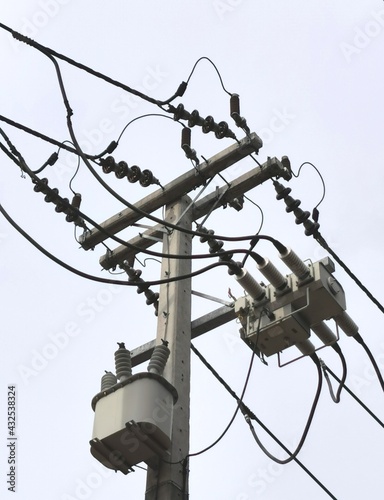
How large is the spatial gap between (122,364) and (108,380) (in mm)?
130

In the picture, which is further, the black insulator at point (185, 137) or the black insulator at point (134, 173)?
the black insulator at point (134, 173)

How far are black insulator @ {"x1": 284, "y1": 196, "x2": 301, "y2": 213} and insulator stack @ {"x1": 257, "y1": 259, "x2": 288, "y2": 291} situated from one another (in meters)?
1.26

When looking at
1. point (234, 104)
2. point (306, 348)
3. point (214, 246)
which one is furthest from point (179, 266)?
point (234, 104)

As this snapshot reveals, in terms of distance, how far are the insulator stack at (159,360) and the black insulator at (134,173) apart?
1968 mm

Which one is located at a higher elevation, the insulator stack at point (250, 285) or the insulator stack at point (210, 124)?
the insulator stack at point (210, 124)

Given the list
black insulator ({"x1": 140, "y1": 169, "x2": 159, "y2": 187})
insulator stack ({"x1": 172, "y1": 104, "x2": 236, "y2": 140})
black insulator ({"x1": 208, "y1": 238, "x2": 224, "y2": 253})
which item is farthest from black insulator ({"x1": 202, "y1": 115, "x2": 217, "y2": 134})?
black insulator ({"x1": 208, "y1": 238, "x2": 224, "y2": 253})

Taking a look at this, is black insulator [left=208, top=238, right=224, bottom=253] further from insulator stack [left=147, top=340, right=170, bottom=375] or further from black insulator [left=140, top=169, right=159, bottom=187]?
insulator stack [left=147, top=340, right=170, bottom=375]

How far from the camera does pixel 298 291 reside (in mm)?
6023

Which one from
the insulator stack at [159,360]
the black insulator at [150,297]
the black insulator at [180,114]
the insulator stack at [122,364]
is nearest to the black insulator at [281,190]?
the black insulator at [180,114]

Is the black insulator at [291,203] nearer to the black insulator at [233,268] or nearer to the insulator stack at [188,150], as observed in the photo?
the insulator stack at [188,150]

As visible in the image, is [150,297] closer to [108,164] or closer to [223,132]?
[108,164]

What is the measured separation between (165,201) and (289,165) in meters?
1.03

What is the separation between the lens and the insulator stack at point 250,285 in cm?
601

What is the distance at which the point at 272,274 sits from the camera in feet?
19.7
